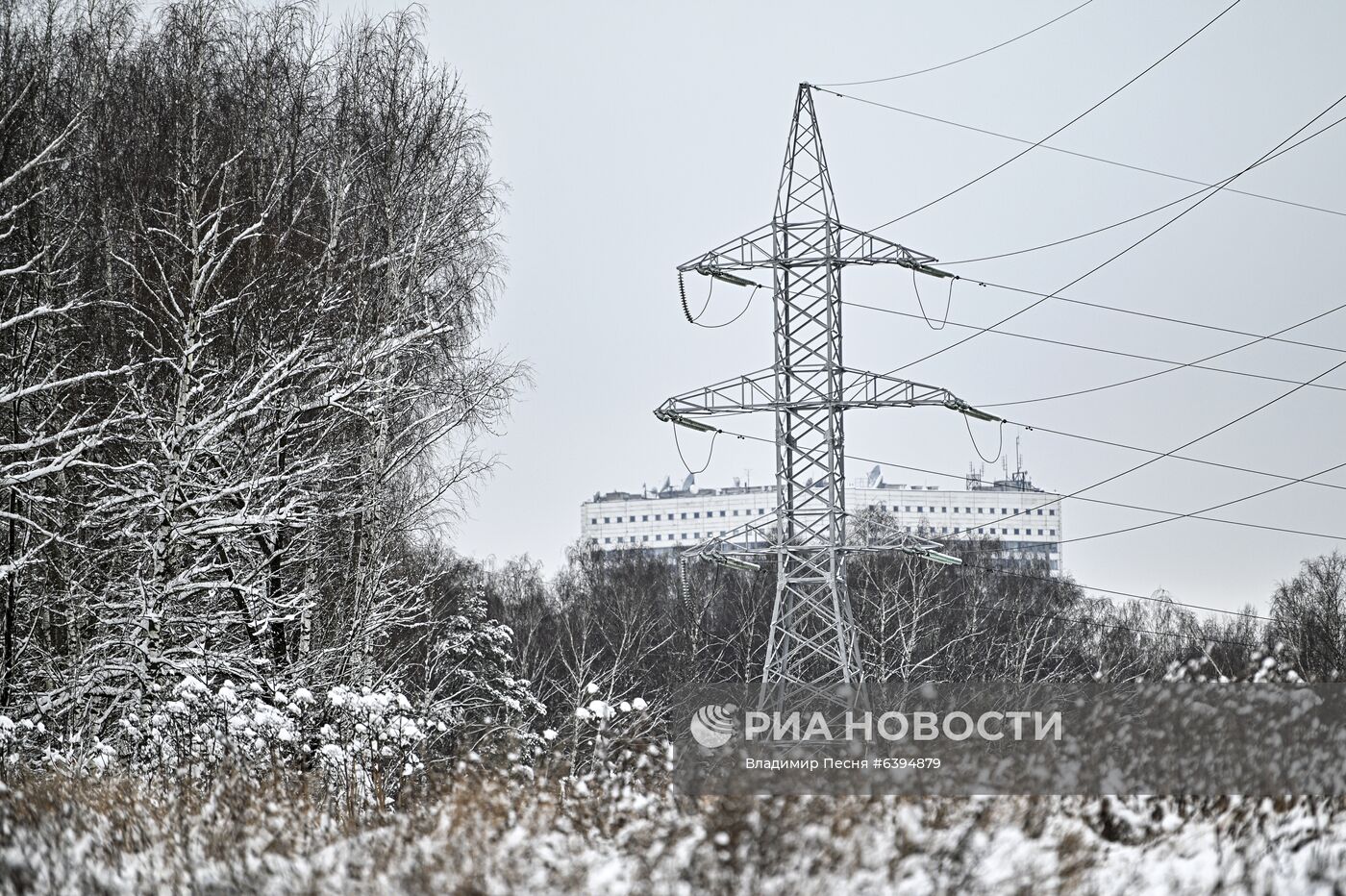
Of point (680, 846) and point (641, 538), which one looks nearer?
point (680, 846)

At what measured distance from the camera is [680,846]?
4.36 m

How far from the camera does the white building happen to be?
93.9 metres

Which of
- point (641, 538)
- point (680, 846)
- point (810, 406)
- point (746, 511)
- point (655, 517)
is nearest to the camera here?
point (680, 846)

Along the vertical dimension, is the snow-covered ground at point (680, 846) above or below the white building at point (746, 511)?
below

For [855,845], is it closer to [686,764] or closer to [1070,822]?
[1070,822]

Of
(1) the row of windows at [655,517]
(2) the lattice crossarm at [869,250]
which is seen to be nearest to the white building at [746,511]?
(1) the row of windows at [655,517]

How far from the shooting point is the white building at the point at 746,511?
93.9 metres

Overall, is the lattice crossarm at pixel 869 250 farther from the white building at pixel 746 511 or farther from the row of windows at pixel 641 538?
the row of windows at pixel 641 538

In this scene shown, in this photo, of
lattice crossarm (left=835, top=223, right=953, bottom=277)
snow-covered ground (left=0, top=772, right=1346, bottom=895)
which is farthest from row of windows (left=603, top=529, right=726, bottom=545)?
snow-covered ground (left=0, top=772, right=1346, bottom=895)

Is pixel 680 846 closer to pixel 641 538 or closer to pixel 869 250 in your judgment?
pixel 869 250

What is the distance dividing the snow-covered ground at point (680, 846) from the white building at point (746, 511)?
7885 centimetres

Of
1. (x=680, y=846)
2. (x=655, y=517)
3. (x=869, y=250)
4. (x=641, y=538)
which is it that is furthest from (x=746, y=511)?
(x=680, y=846)

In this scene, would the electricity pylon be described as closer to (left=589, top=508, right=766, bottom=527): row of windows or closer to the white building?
the white building

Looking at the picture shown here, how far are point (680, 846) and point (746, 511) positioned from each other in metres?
105
